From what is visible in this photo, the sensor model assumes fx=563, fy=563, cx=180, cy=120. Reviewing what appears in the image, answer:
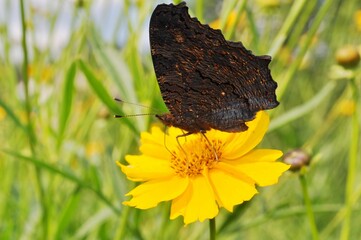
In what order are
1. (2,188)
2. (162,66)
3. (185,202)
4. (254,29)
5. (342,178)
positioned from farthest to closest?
(342,178) < (2,188) < (254,29) < (162,66) < (185,202)

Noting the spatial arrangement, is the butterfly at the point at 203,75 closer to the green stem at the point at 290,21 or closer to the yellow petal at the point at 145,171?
the yellow petal at the point at 145,171

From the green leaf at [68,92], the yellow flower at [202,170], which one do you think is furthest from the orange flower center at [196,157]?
the green leaf at [68,92]

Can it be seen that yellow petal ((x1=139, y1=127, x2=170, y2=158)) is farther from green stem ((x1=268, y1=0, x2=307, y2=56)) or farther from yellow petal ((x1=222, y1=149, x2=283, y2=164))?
green stem ((x1=268, y1=0, x2=307, y2=56))

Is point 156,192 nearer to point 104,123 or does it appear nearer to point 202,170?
point 202,170

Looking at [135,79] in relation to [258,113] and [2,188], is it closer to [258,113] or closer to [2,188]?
[258,113]

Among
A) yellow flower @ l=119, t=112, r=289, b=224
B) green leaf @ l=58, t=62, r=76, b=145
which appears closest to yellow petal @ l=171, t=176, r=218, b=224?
yellow flower @ l=119, t=112, r=289, b=224

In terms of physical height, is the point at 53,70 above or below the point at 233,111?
above

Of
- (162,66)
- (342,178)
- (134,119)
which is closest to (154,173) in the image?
(162,66)
